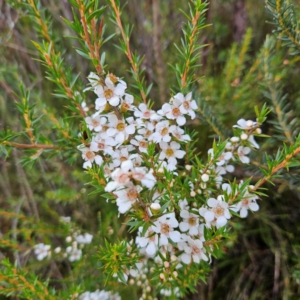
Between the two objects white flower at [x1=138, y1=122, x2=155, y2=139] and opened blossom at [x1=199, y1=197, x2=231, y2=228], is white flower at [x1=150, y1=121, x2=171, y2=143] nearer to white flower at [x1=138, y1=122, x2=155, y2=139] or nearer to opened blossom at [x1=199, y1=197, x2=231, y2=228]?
white flower at [x1=138, y1=122, x2=155, y2=139]

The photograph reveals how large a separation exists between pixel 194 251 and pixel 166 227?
111 mm

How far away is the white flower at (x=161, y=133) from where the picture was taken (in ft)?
2.21

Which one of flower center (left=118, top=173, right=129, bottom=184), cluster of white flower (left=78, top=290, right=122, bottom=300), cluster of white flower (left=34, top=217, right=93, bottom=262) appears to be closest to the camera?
flower center (left=118, top=173, right=129, bottom=184)

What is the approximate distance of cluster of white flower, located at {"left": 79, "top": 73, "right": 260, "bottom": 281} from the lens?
62cm

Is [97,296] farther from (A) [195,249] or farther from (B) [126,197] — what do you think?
(B) [126,197]

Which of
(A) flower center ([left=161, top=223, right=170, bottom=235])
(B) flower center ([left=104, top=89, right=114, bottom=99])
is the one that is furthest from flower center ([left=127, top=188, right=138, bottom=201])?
(B) flower center ([left=104, top=89, right=114, bottom=99])

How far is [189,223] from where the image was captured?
66 centimetres

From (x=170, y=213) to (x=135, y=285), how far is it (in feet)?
1.76

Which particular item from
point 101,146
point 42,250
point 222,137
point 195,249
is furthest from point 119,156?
point 42,250

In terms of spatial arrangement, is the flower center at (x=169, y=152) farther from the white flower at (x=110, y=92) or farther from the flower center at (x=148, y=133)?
the white flower at (x=110, y=92)

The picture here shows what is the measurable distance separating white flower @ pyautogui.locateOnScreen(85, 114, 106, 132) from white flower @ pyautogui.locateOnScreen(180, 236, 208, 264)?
29cm

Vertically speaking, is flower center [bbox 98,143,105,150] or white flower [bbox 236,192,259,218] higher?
flower center [bbox 98,143,105,150]

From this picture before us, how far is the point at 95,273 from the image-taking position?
3.75 feet

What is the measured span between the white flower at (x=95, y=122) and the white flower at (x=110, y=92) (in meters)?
0.05
